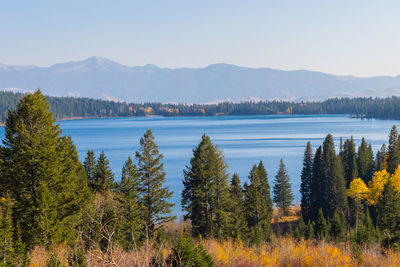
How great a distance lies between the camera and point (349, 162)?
255 ft

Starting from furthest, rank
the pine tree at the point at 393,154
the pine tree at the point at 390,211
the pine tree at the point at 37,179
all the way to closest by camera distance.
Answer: the pine tree at the point at 393,154
the pine tree at the point at 390,211
the pine tree at the point at 37,179

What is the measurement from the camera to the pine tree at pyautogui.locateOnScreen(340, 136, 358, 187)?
74.5 metres

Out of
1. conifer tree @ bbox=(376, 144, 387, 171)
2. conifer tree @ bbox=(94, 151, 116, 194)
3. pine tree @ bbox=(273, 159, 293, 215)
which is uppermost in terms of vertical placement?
conifer tree @ bbox=(94, 151, 116, 194)

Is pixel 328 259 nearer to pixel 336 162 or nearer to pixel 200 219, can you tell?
pixel 200 219

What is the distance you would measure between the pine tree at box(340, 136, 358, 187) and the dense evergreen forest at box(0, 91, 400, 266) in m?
0.23

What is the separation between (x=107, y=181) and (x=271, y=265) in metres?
35.7

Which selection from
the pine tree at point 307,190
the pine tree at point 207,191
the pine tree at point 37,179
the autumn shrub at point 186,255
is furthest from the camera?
the pine tree at point 307,190

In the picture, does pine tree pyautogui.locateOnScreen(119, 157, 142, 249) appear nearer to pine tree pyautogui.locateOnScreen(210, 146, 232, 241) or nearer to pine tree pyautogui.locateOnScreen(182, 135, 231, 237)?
pine tree pyautogui.locateOnScreen(182, 135, 231, 237)

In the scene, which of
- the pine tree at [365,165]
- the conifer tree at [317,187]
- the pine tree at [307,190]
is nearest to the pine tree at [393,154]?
the pine tree at [365,165]

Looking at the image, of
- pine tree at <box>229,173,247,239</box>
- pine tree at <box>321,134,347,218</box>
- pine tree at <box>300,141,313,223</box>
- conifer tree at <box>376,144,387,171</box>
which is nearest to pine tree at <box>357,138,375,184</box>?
conifer tree at <box>376,144,387,171</box>

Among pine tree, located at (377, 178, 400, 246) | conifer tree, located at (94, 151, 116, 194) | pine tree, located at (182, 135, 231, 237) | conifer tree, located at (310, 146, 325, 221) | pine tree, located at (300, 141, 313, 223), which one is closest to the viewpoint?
pine tree, located at (182, 135, 231, 237)

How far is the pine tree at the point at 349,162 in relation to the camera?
74.5 meters

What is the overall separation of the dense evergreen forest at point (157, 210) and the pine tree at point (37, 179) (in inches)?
2.5

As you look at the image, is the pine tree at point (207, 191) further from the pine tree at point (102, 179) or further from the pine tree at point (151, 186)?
the pine tree at point (102, 179)
